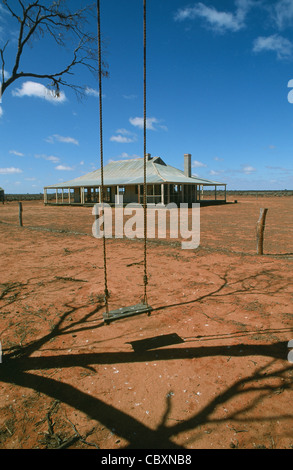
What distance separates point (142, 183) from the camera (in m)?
26.3

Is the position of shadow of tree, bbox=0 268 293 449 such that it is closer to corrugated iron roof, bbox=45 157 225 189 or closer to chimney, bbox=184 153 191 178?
corrugated iron roof, bbox=45 157 225 189

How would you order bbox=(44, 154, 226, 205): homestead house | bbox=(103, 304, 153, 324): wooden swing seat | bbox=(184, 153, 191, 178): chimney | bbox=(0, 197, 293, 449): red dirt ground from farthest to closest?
bbox=(184, 153, 191, 178): chimney < bbox=(44, 154, 226, 205): homestead house < bbox=(103, 304, 153, 324): wooden swing seat < bbox=(0, 197, 293, 449): red dirt ground

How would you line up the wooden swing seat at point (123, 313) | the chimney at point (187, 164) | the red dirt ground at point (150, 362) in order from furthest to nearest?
the chimney at point (187, 164)
the wooden swing seat at point (123, 313)
the red dirt ground at point (150, 362)

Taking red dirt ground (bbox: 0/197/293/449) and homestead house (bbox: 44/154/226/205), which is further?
homestead house (bbox: 44/154/226/205)

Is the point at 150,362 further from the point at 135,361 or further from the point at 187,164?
the point at 187,164

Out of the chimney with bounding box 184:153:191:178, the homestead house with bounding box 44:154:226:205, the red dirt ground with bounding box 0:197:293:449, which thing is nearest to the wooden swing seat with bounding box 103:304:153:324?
the red dirt ground with bounding box 0:197:293:449

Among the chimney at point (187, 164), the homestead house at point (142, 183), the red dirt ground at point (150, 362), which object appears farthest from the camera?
the chimney at point (187, 164)

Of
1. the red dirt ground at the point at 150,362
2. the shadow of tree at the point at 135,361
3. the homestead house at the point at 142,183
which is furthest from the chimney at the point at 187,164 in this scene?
the shadow of tree at the point at 135,361

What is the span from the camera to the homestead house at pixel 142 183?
89.1ft

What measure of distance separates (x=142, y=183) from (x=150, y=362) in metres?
24.2

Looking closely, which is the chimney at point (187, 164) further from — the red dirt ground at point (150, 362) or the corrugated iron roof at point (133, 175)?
the red dirt ground at point (150, 362)

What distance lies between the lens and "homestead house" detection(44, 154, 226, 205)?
27.2 metres

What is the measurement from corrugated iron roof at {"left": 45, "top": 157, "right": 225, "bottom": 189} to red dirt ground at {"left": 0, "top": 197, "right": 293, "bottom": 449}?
21286mm
